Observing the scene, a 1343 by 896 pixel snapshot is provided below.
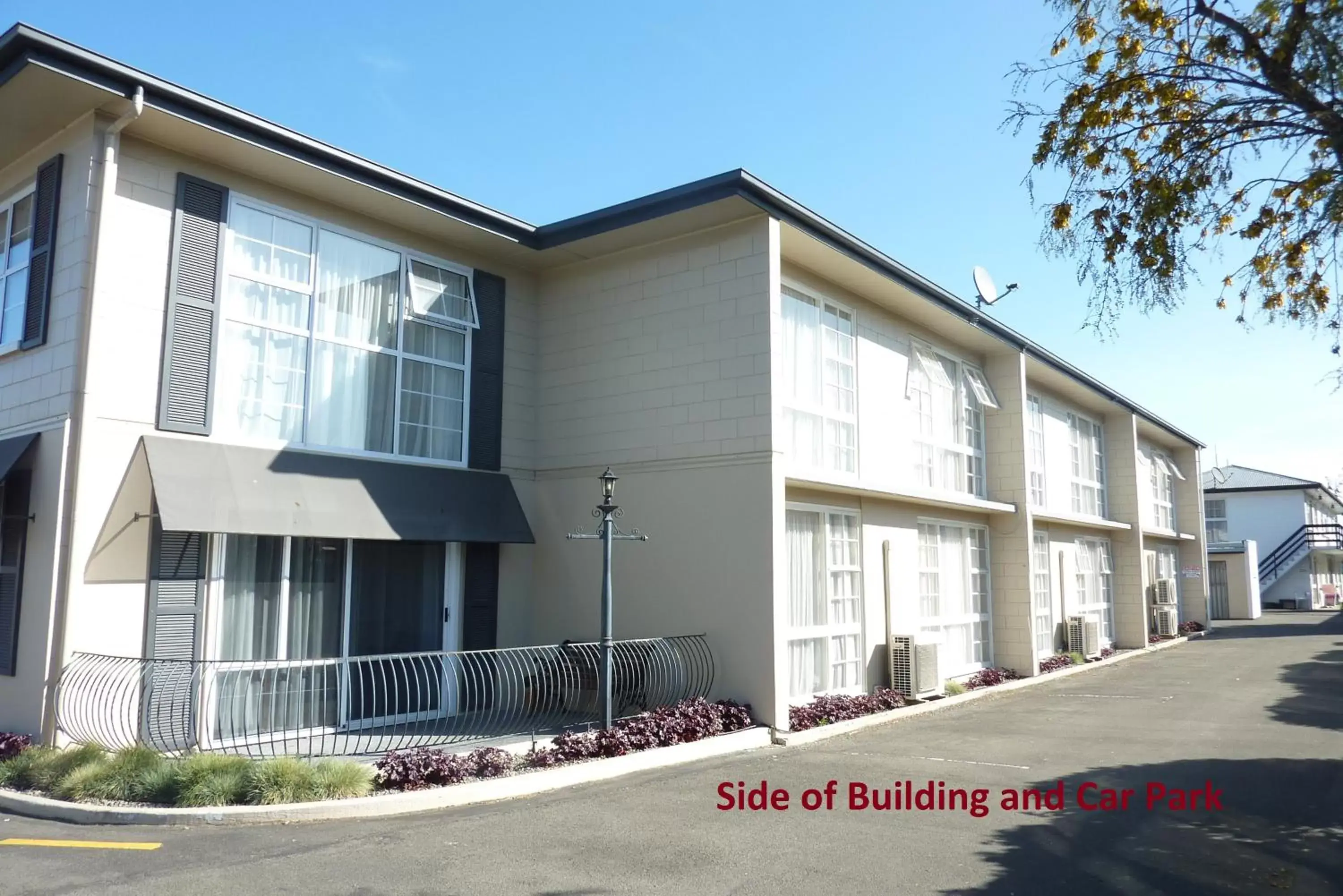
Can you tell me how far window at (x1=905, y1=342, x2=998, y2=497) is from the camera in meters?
15.5

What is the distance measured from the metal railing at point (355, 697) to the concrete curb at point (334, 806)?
98 cm

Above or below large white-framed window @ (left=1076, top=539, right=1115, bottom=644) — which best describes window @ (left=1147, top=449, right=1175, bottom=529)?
above

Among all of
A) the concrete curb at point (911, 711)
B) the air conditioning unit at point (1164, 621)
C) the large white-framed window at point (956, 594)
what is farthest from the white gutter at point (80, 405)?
the air conditioning unit at point (1164, 621)

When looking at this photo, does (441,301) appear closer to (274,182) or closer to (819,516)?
(274,182)

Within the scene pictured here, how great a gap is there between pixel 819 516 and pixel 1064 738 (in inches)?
151

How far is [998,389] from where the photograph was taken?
17.8 metres

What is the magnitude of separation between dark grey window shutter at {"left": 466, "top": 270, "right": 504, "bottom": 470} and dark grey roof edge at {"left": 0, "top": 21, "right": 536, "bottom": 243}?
42.9 inches

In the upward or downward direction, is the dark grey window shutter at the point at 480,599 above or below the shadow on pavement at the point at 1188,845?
above

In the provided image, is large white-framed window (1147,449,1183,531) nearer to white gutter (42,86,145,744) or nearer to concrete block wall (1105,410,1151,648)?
concrete block wall (1105,410,1151,648)

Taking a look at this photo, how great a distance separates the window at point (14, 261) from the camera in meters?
10.0

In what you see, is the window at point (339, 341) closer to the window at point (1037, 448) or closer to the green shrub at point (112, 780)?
the green shrub at point (112, 780)

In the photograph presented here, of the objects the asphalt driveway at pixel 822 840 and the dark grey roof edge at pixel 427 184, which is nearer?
the asphalt driveway at pixel 822 840

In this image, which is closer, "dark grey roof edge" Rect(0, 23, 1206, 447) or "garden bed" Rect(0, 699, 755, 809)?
"garden bed" Rect(0, 699, 755, 809)

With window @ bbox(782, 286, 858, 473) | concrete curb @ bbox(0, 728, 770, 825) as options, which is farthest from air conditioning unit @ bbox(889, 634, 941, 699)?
concrete curb @ bbox(0, 728, 770, 825)
